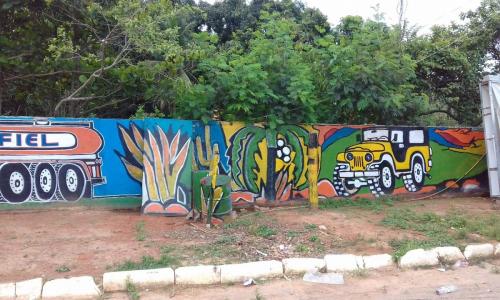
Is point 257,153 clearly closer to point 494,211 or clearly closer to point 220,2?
point 494,211

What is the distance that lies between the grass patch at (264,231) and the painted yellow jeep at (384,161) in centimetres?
344

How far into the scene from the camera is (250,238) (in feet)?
22.9

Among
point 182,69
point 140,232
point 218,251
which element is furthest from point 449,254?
point 182,69

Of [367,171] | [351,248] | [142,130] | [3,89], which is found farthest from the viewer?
[3,89]

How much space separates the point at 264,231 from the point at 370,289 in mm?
2301

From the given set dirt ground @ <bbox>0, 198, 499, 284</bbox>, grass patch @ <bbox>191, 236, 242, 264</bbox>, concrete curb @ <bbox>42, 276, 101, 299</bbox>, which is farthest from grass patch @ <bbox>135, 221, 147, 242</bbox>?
concrete curb @ <bbox>42, 276, 101, 299</bbox>

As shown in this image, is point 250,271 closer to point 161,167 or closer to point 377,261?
point 377,261

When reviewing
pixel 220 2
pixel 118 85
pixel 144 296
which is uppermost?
pixel 220 2

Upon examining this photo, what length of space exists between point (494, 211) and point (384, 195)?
231 centimetres

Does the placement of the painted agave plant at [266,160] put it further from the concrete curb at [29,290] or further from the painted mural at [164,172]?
the concrete curb at [29,290]

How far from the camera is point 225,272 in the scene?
213 inches

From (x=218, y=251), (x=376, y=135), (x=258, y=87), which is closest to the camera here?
(x=218, y=251)

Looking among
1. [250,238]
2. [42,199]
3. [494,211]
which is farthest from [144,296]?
[494,211]

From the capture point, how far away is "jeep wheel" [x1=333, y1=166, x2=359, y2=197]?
34.2 feet
